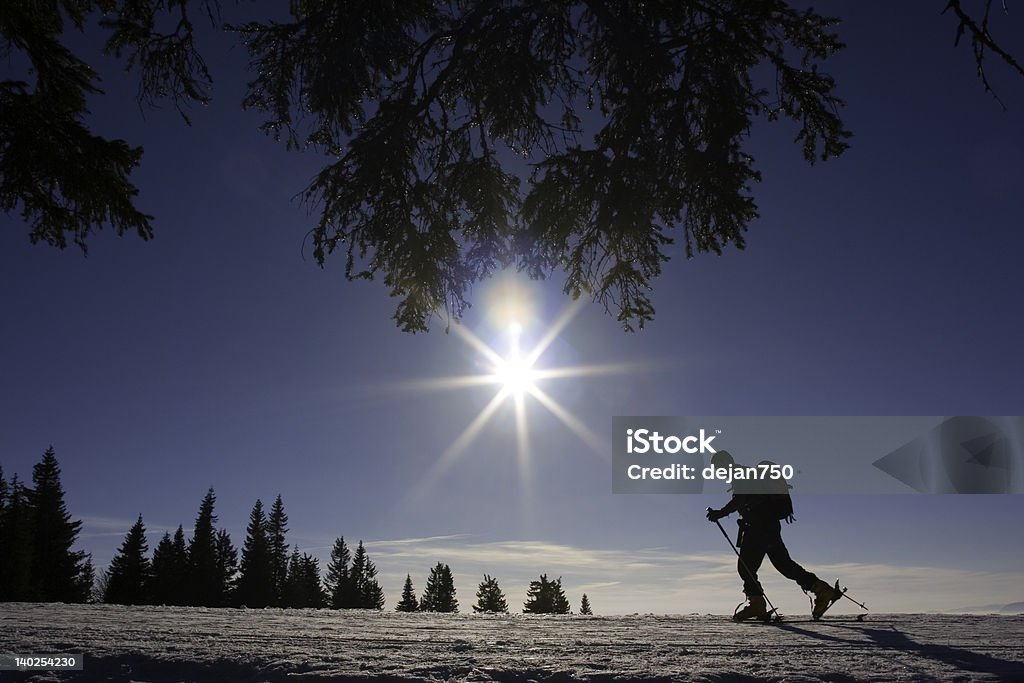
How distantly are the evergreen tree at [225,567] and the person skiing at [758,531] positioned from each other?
67600mm

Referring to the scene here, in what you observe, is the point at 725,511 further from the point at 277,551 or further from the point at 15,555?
the point at 277,551

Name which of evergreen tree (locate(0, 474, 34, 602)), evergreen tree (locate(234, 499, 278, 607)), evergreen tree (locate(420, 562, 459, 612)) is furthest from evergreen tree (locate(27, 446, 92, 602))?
evergreen tree (locate(420, 562, 459, 612))

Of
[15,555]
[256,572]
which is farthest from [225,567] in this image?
[15,555]

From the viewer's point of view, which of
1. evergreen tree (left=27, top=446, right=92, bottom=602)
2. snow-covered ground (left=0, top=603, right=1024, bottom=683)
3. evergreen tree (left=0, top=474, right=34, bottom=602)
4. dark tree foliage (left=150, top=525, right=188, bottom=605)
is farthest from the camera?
dark tree foliage (left=150, top=525, right=188, bottom=605)

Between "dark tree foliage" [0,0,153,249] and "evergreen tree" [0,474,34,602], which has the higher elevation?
"dark tree foliage" [0,0,153,249]

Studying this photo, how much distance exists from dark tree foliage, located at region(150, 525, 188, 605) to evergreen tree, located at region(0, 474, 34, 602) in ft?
54.2

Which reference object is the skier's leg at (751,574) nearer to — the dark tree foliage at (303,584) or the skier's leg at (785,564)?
the skier's leg at (785,564)

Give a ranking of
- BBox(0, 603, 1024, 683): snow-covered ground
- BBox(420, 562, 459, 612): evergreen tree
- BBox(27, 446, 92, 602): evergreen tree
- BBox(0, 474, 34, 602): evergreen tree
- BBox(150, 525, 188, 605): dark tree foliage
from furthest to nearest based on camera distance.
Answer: BBox(420, 562, 459, 612): evergreen tree, BBox(150, 525, 188, 605): dark tree foliage, BBox(27, 446, 92, 602): evergreen tree, BBox(0, 474, 34, 602): evergreen tree, BBox(0, 603, 1024, 683): snow-covered ground

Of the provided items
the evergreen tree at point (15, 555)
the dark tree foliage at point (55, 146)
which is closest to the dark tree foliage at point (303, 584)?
the evergreen tree at point (15, 555)

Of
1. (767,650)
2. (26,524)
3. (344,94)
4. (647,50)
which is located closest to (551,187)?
(647,50)

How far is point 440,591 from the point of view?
93.9 metres

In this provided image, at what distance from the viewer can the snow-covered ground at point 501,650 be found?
3.47 metres

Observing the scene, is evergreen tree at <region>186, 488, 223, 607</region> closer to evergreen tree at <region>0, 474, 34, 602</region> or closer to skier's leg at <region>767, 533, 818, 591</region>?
evergreen tree at <region>0, 474, 34, 602</region>

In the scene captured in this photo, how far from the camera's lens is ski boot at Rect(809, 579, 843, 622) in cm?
746
